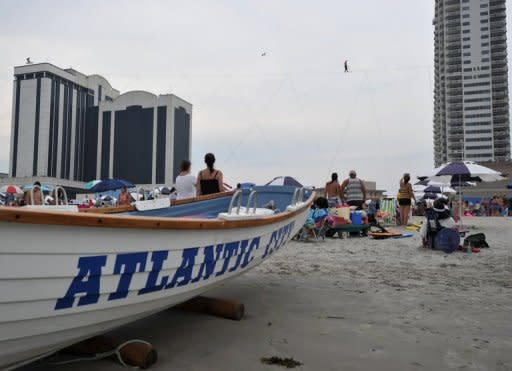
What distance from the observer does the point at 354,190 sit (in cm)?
984

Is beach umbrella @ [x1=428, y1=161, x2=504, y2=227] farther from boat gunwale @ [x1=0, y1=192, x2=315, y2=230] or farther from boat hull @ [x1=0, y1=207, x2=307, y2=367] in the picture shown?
boat hull @ [x1=0, y1=207, x2=307, y2=367]

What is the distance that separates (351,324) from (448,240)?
4568 mm

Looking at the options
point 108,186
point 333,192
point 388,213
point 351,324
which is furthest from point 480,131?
point 351,324

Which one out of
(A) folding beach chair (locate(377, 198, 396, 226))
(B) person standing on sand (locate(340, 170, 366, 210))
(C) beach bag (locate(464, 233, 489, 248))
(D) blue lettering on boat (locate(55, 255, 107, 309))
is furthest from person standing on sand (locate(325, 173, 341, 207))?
(D) blue lettering on boat (locate(55, 255, 107, 309))

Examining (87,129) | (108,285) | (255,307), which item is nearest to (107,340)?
(108,285)

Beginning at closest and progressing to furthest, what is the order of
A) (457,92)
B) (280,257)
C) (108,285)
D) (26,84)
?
(108,285)
(280,257)
(26,84)
(457,92)

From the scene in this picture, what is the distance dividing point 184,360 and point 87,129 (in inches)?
4018

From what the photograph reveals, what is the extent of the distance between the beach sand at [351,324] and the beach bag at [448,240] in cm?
136

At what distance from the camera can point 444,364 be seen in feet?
7.23

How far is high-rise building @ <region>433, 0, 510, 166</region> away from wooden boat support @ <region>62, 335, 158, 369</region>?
9868 centimetres

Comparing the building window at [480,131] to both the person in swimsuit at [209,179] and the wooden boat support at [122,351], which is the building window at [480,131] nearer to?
the person in swimsuit at [209,179]

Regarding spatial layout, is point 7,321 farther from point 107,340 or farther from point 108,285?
point 107,340

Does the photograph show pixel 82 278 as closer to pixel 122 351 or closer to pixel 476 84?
pixel 122 351

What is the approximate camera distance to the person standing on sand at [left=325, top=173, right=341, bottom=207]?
10212 millimetres
